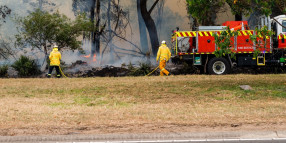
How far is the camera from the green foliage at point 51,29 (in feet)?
83.3

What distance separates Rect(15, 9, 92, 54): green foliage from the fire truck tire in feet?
24.9

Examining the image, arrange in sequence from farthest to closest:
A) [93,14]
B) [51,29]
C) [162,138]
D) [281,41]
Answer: [93,14] < [51,29] < [281,41] < [162,138]

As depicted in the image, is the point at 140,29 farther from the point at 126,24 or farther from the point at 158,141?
the point at 158,141

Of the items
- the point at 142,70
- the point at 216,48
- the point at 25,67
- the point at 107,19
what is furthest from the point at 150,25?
the point at 25,67

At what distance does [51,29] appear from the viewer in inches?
1011

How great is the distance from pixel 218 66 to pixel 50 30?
361 inches

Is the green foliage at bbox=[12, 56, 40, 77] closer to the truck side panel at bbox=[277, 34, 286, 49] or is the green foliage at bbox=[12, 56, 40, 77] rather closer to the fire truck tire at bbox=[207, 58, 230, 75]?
the fire truck tire at bbox=[207, 58, 230, 75]

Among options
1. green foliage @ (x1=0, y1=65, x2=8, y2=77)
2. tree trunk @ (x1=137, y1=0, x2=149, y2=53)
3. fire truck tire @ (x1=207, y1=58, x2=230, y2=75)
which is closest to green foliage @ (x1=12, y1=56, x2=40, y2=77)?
green foliage @ (x1=0, y1=65, x2=8, y2=77)

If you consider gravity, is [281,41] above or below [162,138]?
above

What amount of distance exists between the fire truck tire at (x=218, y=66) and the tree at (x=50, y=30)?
7.58 metres

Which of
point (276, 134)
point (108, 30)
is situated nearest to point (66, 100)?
point (276, 134)

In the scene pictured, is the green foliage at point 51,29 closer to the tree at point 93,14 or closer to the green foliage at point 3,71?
the green foliage at point 3,71

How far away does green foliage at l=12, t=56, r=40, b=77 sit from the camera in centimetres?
2558

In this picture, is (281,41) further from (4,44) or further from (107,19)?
A: (4,44)
